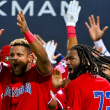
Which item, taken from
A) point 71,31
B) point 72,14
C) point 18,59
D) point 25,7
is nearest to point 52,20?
point 25,7

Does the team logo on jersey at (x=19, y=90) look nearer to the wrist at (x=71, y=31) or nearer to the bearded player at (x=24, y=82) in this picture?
the bearded player at (x=24, y=82)

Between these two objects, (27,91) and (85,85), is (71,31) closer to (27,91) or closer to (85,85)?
(85,85)

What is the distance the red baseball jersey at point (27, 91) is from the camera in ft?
6.92

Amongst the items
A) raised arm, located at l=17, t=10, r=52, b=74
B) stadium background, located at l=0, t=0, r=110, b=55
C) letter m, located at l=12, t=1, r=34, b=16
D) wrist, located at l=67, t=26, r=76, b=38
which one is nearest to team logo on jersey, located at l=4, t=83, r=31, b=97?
raised arm, located at l=17, t=10, r=52, b=74

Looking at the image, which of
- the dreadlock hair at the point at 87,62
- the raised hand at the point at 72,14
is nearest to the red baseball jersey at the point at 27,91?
the dreadlock hair at the point at 87,62

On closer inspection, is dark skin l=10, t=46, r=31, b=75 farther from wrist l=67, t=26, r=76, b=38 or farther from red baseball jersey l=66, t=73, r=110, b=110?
wrist l=67, t=26, r=76, b=38

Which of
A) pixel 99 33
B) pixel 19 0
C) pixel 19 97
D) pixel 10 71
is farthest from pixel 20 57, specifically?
pixel 19 0

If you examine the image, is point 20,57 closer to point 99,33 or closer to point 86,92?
point 86,92

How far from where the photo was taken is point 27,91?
2.14 m

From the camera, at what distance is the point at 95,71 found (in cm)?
230

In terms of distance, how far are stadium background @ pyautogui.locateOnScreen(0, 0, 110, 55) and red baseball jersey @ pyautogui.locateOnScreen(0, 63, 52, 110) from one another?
2.36m

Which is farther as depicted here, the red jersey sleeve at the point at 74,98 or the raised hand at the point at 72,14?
the raised hand at the point at 72,14

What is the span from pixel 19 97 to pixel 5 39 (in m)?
2.61

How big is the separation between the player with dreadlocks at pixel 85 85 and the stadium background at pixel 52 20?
2127mm
